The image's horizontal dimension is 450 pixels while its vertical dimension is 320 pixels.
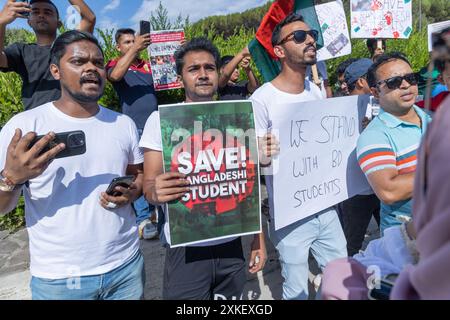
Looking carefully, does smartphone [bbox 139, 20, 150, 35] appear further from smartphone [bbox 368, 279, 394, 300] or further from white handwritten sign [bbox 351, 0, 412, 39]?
smartphone [bbox 368, 279, 394, 300]

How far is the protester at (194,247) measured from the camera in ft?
5.41

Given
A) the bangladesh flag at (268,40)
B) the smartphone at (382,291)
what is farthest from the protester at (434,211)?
the bangladesh flag at (268,40)

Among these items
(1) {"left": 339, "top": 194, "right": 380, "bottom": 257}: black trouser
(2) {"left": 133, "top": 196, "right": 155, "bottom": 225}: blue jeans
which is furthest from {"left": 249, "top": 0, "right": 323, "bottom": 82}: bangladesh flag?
(2) {"left": 133, "top": 196, "right": 155, "bottom": 225}: blue jeans

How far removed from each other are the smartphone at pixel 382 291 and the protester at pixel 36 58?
2582 mm

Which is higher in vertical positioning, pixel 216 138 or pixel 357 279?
pixel 216 138

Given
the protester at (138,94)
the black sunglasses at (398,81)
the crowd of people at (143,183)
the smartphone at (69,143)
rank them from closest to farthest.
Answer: the smartphone at (69,143) < the crowd of people at (143,183) < the black sunglasses at (398,81) < the protester at (138,94)

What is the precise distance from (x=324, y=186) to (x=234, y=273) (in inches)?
30.9

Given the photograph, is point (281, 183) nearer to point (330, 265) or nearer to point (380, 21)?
point (330, 265)

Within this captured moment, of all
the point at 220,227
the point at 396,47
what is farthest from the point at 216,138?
the point at 396,47

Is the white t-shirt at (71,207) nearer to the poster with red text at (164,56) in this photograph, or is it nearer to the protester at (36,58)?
the protester at (36,58)

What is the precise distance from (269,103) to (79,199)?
3.85ft

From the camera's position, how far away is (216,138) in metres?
1.65

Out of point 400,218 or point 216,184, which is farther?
point 400,218

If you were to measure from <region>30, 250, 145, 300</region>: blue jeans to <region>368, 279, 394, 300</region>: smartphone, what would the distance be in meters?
1.22
